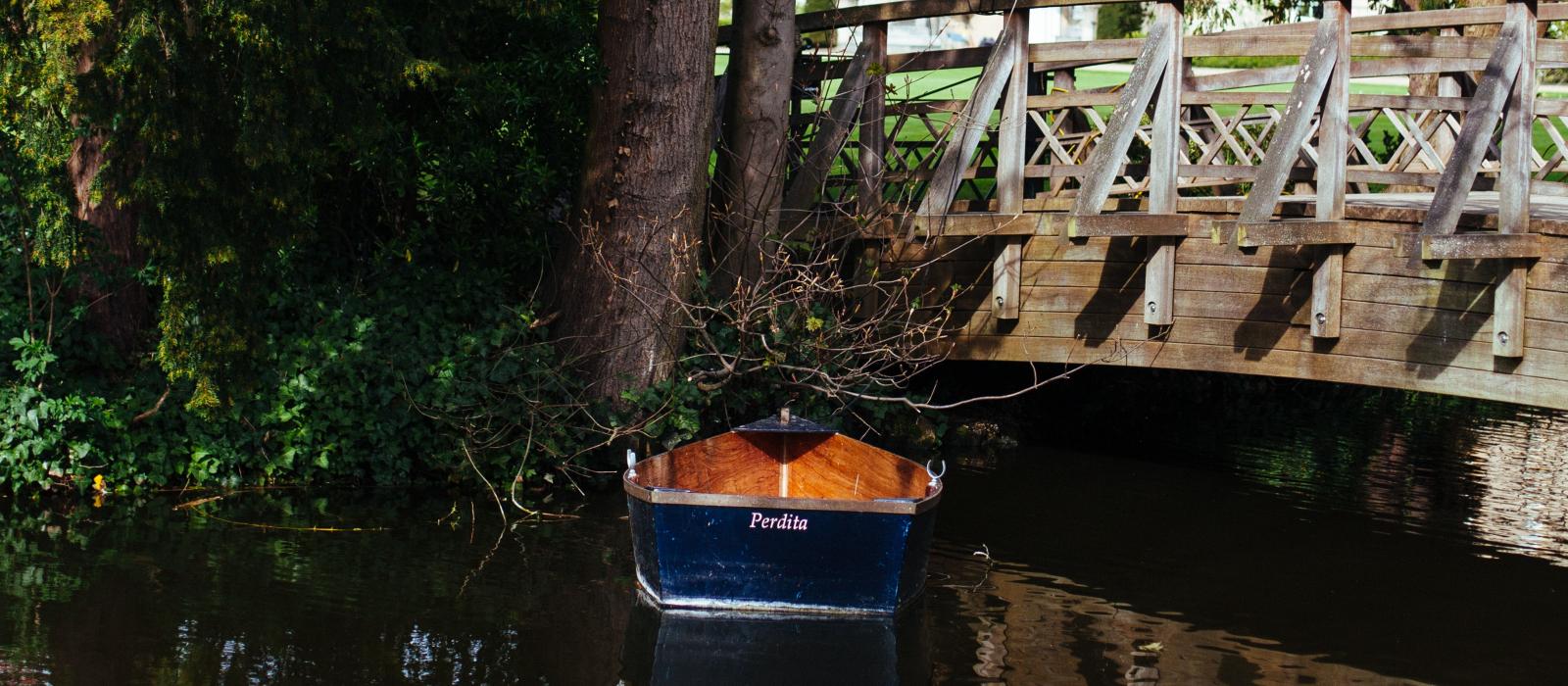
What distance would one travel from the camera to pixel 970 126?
12109 millimetres

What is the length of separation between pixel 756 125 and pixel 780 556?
5.23 meters

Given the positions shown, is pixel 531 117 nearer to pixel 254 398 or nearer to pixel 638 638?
pixel 254 398

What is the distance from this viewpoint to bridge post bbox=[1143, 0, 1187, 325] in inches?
427

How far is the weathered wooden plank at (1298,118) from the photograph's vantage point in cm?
1009

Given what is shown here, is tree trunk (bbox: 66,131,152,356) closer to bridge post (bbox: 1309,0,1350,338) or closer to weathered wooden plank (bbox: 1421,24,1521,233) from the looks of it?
bridge post (bbox: 1309,0,1350,338)

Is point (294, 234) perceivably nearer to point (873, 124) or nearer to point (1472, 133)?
point (873, 124)

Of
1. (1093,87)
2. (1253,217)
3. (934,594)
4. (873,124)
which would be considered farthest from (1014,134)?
(1093,87)


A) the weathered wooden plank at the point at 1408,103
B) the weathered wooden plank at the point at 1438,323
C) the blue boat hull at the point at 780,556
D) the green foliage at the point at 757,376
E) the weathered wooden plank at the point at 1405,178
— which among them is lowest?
the blue boat hull at the point at 780,556

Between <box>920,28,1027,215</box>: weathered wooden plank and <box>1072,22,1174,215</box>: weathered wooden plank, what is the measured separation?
3.78ft

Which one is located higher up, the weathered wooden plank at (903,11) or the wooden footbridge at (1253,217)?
the weathered wooden plank at (903,11)

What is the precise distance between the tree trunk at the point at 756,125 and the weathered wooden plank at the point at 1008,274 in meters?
2.09

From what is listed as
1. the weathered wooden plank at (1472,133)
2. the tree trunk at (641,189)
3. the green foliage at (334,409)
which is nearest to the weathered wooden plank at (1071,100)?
the tree trunk at (641,189)

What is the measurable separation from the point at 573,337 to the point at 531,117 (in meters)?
1.98

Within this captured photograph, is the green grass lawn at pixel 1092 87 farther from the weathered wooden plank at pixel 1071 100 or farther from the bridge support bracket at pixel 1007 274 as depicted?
the bridge support bracket at pixel 1007 274
